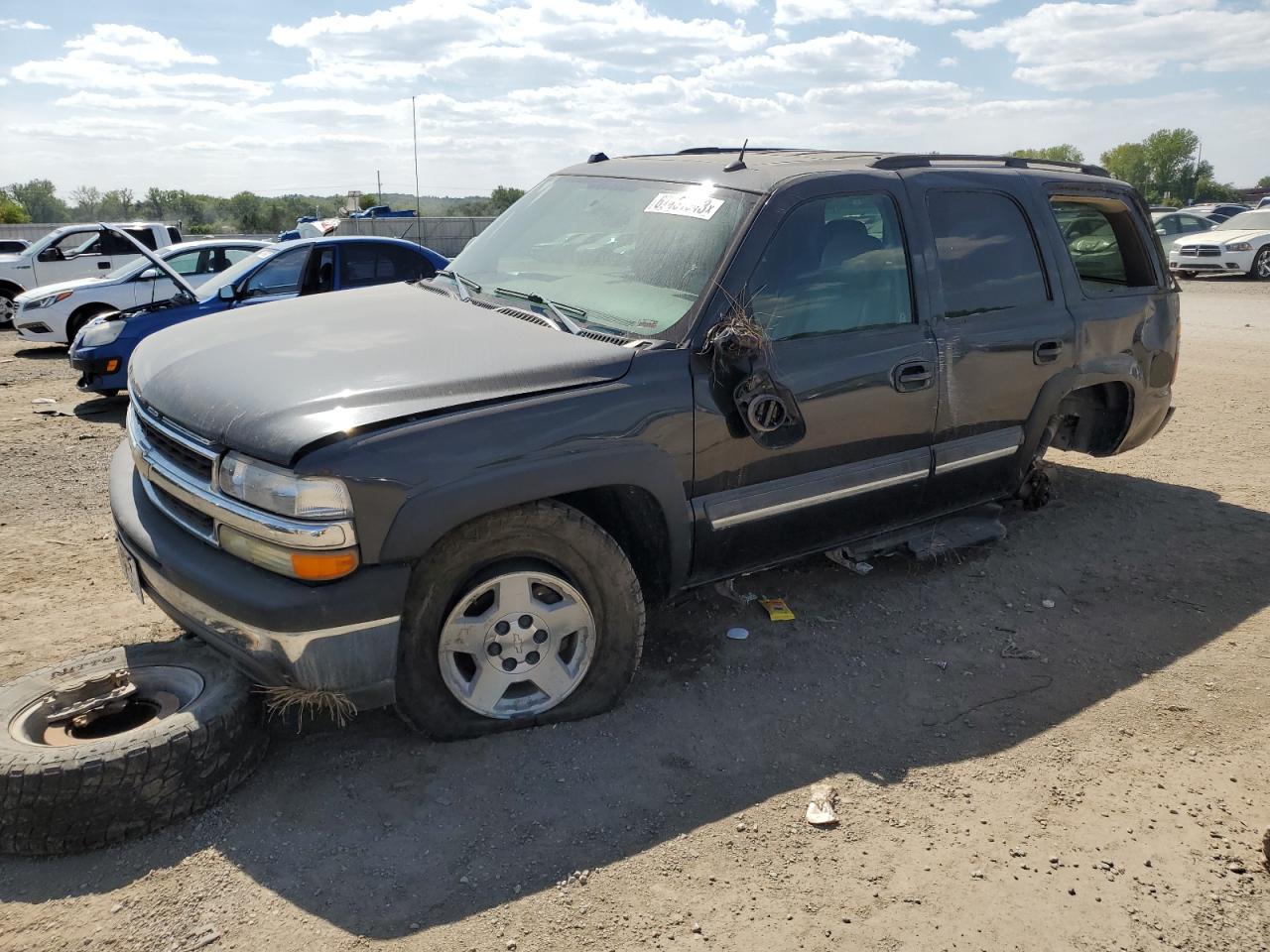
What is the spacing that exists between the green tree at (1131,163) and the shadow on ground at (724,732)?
90.1m

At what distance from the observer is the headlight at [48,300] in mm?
11836

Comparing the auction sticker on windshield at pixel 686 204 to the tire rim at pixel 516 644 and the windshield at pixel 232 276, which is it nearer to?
the tire rim at pixel 516 644

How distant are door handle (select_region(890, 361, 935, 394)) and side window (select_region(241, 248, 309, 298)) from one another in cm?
674

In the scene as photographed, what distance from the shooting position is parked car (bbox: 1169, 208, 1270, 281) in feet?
67.4

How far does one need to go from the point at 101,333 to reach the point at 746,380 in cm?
730

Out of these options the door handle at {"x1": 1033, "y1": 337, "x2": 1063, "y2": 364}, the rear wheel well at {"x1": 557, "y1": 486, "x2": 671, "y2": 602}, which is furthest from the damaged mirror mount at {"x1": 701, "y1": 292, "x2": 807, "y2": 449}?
the door handle at {"x1": 1033, "y1": 337, "x2": 1063, "y2": 364}

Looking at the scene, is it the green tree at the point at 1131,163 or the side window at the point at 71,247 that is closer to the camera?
the side window at the point at 71,247

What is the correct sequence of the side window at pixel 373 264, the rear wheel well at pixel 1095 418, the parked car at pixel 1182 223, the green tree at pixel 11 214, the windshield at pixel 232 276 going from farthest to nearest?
1. the green tree at pixel 11 214
2. the parked car at pixel 1182 223
3. the side window at pixel 373 264
4. the windshield at pixel 232 276
5. the rear wheel well at pixel 1095 418

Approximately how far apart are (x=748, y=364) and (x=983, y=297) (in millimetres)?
1524

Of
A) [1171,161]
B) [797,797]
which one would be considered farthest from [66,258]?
[1171,161]

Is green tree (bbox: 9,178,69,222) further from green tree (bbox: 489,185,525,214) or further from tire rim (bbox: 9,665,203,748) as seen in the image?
tire rim (bbox: 9,665,203,748)

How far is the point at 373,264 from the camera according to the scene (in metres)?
9.62

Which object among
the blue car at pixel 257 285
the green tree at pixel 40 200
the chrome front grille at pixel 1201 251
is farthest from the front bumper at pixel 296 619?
the green tree at pixel 40 200

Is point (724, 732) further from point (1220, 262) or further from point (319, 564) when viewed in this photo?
point (1220, 262)
